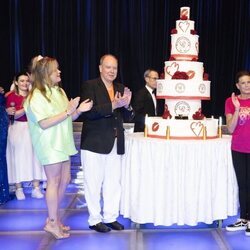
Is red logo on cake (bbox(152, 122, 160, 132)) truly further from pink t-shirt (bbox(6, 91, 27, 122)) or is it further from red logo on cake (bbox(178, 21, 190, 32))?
pink t-shirt (bbox(6, 91, 27, 122))

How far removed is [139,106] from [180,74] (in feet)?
3.31

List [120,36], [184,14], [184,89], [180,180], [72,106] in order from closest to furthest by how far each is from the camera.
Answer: [72,106]
[180,180]
[184,89]
[184,14]
[120,36]

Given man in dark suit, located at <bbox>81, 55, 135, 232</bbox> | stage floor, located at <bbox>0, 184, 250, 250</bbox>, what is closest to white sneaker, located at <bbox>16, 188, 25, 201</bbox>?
stage floor, located at <bbox>0, 184, 250, 250</bbox>

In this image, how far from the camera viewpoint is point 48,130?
11.4 ft

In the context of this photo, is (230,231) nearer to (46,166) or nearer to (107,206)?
A: (107,206)

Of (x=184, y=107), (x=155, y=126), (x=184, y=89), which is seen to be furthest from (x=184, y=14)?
(x=155, y=126)

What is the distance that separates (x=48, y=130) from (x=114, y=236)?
1.09 m

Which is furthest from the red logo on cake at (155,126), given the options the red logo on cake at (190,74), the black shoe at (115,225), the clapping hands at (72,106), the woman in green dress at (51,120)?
the clapping hands at (72,106)

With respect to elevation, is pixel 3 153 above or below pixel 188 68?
below

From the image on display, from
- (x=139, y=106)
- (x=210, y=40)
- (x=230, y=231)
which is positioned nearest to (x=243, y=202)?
(x=230, y=231)

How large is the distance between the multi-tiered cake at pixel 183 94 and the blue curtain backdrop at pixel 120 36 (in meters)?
4.95

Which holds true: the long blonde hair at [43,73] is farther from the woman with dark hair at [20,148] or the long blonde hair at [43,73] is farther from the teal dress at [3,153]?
the woman with dark hair at [20,148]

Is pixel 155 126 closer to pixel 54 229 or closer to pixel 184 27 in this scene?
pixel 184 27

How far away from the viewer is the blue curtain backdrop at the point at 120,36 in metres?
9.12
